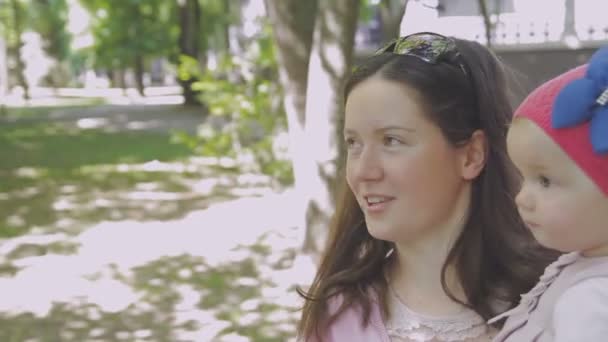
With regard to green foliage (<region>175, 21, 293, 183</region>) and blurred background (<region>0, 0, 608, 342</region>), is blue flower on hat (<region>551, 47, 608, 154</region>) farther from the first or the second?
green foliage (<region>175, 21, 293, 183</region>)

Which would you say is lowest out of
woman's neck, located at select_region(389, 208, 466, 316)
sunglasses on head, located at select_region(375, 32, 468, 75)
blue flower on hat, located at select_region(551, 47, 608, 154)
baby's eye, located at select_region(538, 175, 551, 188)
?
woman's neck, located at select_region(389, 208, 466, 316)

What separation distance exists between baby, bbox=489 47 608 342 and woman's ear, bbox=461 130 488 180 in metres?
0.48

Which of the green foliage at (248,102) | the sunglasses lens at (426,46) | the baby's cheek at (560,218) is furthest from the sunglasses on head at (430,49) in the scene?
the green foliage at (248,102)

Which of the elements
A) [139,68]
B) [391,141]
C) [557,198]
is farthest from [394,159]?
[139,68]

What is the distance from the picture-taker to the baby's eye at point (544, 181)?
1.25 m

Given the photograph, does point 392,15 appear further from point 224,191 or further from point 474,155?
point 224,191

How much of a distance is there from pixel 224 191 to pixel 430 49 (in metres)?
10.9

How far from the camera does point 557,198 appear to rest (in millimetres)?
1235

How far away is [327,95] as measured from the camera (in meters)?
5.79

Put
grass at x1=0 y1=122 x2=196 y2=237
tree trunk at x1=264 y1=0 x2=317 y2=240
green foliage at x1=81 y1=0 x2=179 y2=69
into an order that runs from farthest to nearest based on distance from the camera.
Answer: green foliage at x1=81 y1=0 x2=179 y2=69 < grass at x1=0 y1=122 x2=196 y2=237 < tree trunk at x1=264 y1=0 x2=317 y2=240

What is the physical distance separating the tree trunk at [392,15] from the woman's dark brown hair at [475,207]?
15.5ft

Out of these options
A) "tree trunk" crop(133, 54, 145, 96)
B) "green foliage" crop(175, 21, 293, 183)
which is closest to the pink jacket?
"green foliage" crop(175, 21, 293, 183)

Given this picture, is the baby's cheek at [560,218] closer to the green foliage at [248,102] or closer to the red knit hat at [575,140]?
the red knit hat at [575,140]

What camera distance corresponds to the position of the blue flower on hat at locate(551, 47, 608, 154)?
46.4 inches
